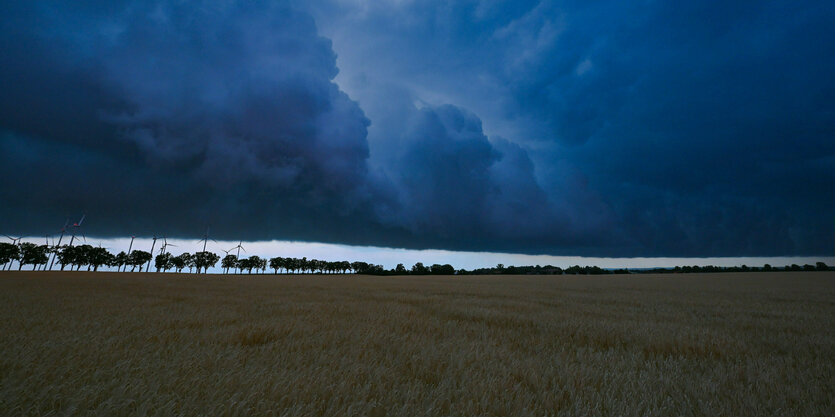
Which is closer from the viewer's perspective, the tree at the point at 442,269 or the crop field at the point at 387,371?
the crop field at the point at 387,371

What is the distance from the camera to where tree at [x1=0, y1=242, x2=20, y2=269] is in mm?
132000

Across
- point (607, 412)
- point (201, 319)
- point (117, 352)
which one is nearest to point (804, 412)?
point (607, 412)

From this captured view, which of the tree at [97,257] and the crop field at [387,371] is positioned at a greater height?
the tree at [97,257]

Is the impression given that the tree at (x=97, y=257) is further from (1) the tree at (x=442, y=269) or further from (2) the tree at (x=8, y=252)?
(1) the tree at (x=442, y=269)

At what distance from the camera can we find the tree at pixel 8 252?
132000 millimetres

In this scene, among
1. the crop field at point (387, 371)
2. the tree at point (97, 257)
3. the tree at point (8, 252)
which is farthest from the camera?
the tree at point (97, 257)

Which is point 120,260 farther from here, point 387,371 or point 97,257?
point 387,371

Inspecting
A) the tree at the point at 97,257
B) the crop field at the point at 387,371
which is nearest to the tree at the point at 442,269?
the crop field at the point at 387,371

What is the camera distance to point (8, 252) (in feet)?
438

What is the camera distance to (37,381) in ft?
11.4

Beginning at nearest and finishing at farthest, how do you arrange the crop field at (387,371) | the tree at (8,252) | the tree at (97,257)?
1. the crop field at (387,371)
2. the tree at (8,252)
3. the tree at (97,257)

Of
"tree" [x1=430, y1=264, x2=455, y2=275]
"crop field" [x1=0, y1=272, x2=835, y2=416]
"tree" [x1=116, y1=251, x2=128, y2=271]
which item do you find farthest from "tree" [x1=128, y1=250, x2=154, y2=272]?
"crop field" [x1=0, y1=272, x2=835, y2=416]

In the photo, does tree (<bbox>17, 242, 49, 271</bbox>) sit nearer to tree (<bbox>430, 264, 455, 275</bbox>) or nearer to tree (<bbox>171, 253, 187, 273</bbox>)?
tree (<bbox>171, 253, 187, 273</bbox>)

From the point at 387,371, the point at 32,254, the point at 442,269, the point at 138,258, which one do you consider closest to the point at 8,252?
the point at 32,254
